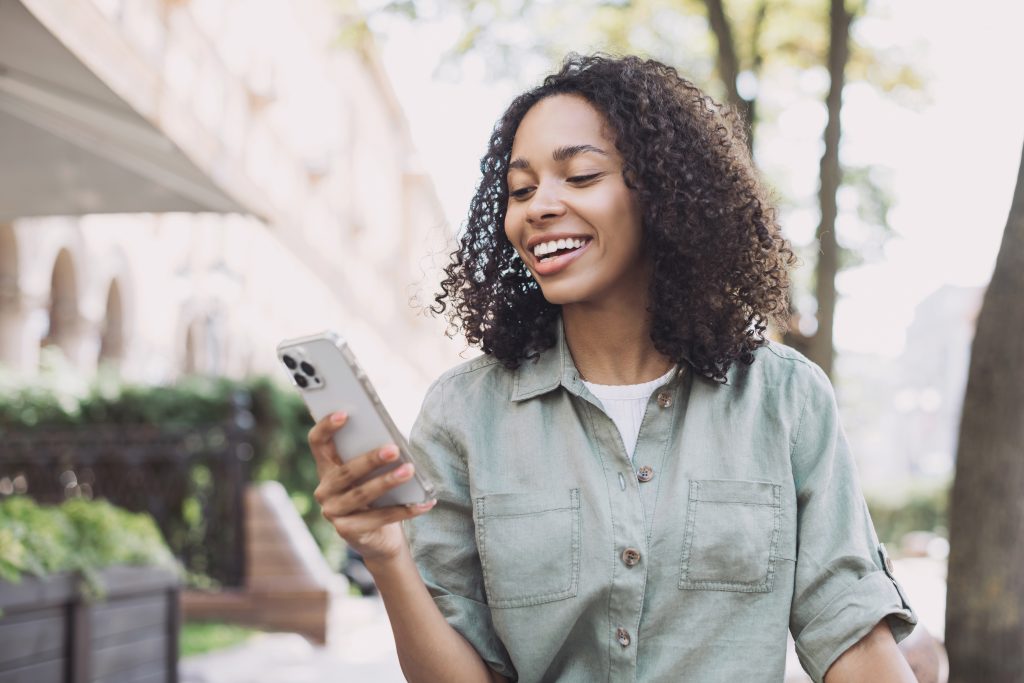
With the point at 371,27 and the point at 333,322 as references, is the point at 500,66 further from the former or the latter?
the point at 333,322

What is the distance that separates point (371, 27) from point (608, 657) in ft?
30.0

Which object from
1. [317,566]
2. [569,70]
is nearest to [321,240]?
[317,566]

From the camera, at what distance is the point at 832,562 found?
2078 mm

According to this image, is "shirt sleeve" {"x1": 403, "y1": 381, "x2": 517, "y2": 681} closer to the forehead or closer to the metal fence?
the forehead

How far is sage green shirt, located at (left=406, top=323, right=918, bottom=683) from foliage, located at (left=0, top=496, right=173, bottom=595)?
3084mm

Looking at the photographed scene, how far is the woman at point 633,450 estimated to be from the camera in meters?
2.07

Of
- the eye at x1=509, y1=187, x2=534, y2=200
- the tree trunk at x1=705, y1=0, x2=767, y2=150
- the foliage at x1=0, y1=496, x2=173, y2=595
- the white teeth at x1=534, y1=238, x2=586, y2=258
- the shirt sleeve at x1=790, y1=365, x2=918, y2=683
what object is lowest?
the foliage at x1=0, y1=496, x2=173, y2=595

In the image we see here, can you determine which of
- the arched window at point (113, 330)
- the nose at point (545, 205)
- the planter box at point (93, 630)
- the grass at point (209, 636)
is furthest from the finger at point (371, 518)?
the arched window at point (113, 330)

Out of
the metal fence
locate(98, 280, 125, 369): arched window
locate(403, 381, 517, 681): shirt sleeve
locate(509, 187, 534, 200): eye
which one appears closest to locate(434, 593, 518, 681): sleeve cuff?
locate(403, 381, 517, 681): shirt sleeve

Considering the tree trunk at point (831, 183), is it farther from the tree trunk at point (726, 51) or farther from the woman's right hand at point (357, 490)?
the woman's right hand at point (357, 490)

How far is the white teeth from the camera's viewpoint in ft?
7.23

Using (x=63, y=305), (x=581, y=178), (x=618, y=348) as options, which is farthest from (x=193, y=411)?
(x=581, y=178)

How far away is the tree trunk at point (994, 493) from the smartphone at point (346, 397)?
4032mm

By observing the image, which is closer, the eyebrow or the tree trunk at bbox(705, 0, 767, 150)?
the eyebrow
